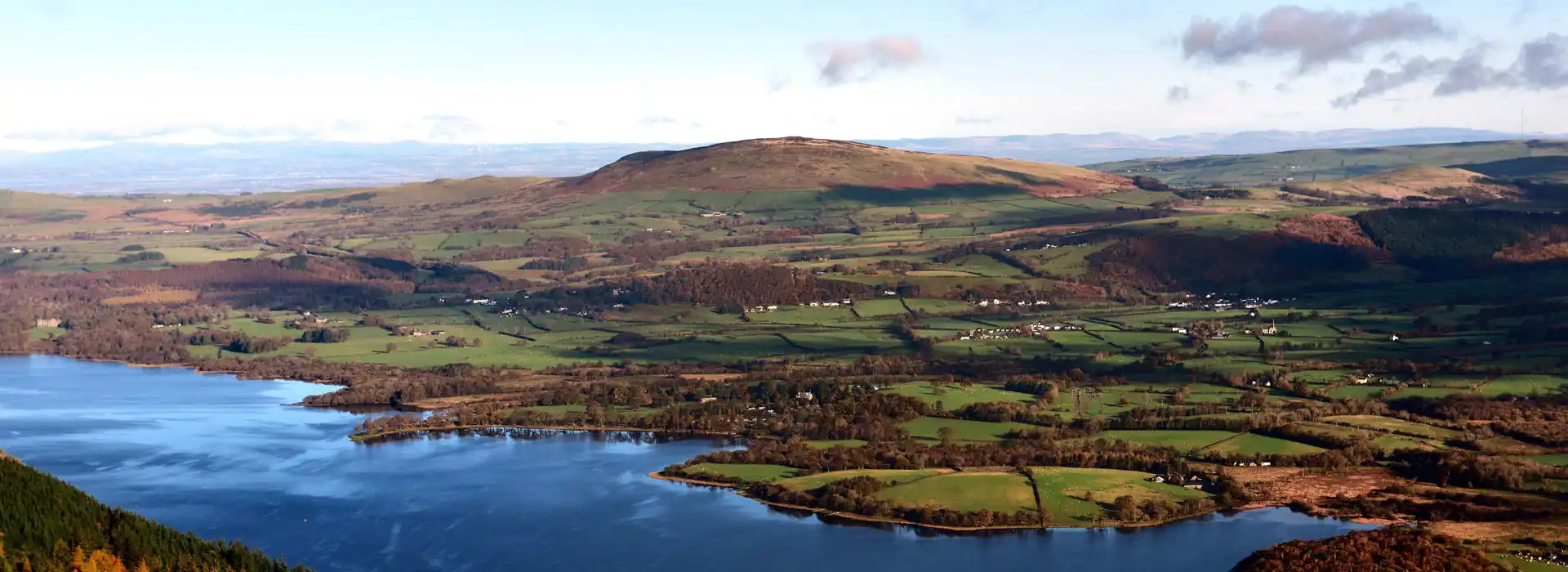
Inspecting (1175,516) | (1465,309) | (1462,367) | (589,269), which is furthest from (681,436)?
(589,269)

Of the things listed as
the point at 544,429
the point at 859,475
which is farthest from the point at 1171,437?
the point at 544,429

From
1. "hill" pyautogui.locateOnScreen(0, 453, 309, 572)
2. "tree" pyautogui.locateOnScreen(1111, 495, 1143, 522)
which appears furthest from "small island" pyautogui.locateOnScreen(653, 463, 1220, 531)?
"hill" pyautogui.locateOnScreen(0, 453, 309, 572)

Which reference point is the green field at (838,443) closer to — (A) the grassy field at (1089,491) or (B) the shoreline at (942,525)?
(B) the shoreline at (942,525)

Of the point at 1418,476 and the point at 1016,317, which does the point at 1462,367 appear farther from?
the point at 1016,317

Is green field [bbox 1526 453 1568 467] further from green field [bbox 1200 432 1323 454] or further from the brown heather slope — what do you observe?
the brown heather slope

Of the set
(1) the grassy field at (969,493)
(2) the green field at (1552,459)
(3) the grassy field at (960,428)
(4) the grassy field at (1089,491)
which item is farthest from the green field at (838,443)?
(2) the green field at (1552,459)
